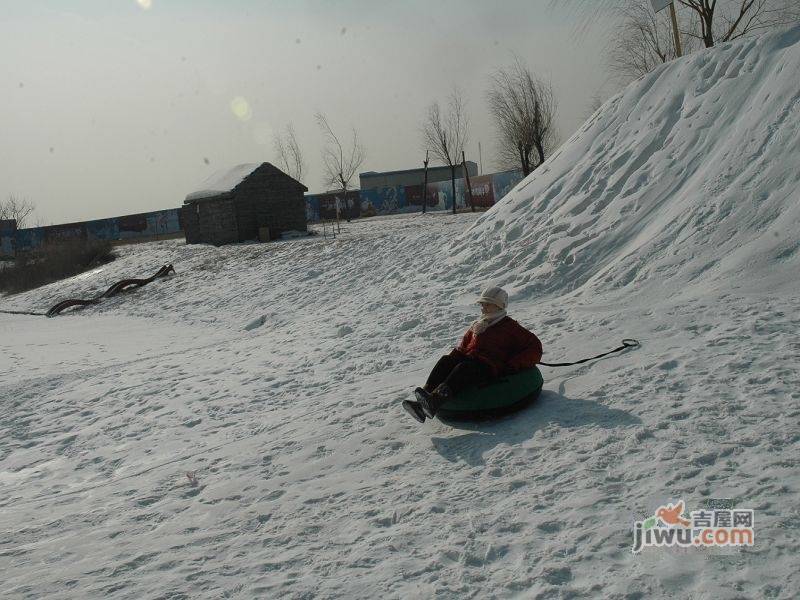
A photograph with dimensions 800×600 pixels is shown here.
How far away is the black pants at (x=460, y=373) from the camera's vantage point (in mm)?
5781

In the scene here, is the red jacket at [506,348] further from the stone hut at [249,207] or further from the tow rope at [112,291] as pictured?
the stone hut at [249,207]

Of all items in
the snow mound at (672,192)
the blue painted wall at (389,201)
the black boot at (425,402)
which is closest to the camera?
the black boot at (425,402)

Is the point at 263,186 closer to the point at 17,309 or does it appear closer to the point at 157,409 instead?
the point at 17,309

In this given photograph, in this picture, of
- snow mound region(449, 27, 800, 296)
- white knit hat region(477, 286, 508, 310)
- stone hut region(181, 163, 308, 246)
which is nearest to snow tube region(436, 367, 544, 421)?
white knit hat region(477, 286, 508, 310)

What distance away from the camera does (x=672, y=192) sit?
10406 mm

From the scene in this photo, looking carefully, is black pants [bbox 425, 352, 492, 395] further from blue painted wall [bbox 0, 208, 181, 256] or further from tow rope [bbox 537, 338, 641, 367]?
blue painted wall [bbox 0, 208, 181, 256]

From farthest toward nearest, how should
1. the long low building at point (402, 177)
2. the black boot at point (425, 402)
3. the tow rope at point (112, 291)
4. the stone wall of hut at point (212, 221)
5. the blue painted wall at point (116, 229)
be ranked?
the long low building at point (402, 177)
the blue painted wall at point (116, 229)
the stone wall of hut at point (212, 221)
the tow rope at point (112, 291)
the black boot at point (425, 402)

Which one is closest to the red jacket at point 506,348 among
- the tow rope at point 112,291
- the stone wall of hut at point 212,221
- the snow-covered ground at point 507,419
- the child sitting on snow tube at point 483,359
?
the child sitting on snow tube at point 483,359

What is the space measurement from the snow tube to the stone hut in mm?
26036

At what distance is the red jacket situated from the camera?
5.97 meters

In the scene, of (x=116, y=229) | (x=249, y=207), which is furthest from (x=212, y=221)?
(x=116, y=229)

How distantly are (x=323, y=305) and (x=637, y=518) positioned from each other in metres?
11.3

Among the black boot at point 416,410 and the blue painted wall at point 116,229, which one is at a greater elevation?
the blue painted wall at point 116,229

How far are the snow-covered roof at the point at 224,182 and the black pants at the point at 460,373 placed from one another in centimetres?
2681
